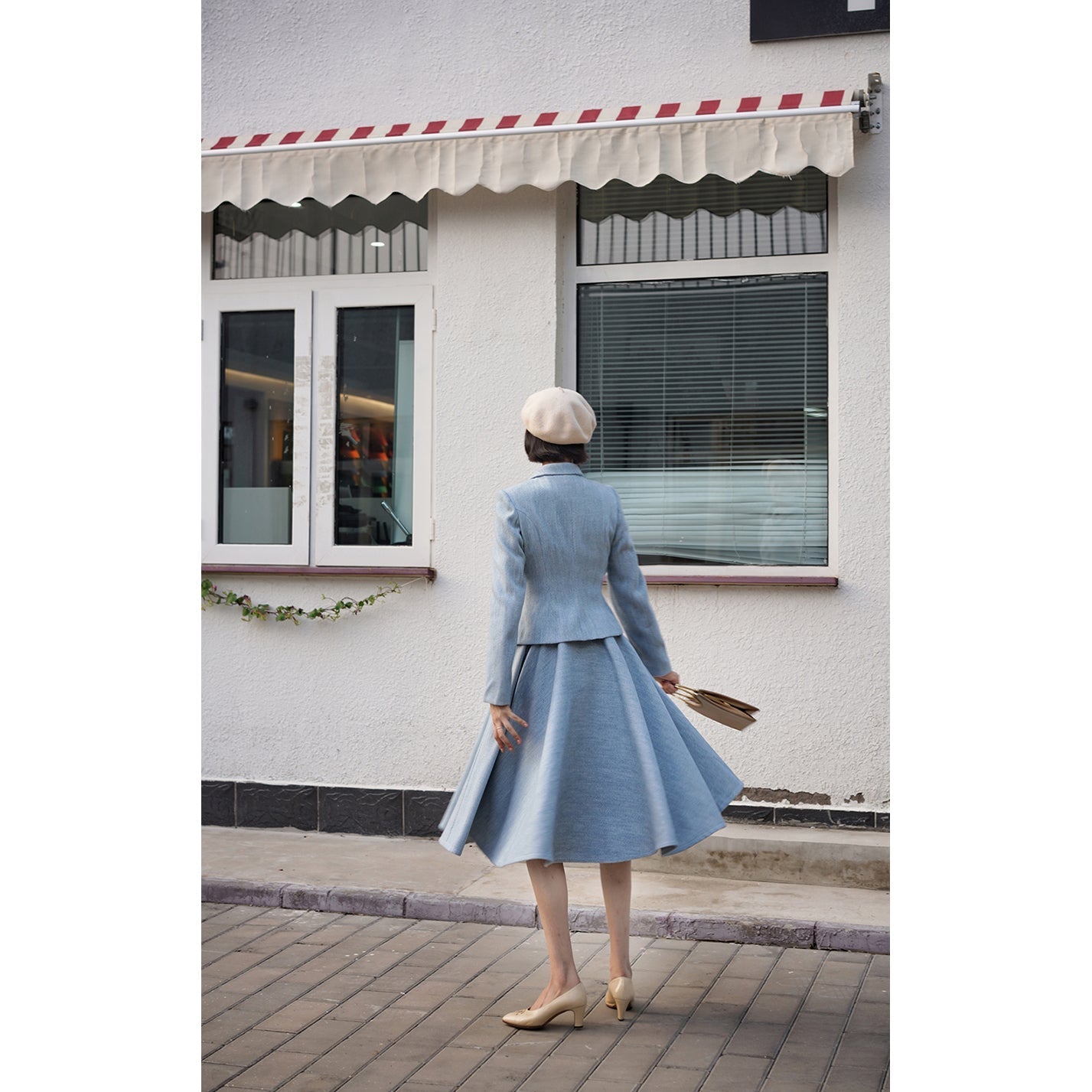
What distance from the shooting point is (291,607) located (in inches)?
277

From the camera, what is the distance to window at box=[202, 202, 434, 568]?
7.05 m

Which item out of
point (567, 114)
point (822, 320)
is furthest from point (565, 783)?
point (567, 114)

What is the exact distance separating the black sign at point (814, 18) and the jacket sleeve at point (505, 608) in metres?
3.55

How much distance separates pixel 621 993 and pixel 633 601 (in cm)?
129

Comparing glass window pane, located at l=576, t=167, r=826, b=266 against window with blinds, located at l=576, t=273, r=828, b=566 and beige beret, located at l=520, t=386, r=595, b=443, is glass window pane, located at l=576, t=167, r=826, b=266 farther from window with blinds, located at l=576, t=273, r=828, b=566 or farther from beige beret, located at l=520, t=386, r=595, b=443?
beige beret, located at l=520, t=386, r=595, b=443

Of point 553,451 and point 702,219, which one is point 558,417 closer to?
point 553,451

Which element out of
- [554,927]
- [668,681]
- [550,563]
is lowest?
[554,927]

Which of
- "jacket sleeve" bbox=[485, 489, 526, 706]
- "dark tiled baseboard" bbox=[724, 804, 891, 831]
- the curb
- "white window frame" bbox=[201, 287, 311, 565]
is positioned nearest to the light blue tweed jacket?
"jacket sleeve" bbox=[485, 489, 526, 706]

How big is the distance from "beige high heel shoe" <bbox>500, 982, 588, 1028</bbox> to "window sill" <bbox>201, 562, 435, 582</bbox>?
3.07 metres

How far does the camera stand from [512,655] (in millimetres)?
4125

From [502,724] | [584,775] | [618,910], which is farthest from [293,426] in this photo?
[618,910]

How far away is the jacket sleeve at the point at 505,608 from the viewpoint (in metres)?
4.08

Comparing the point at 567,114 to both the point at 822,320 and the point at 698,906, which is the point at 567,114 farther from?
the point at 698,906
